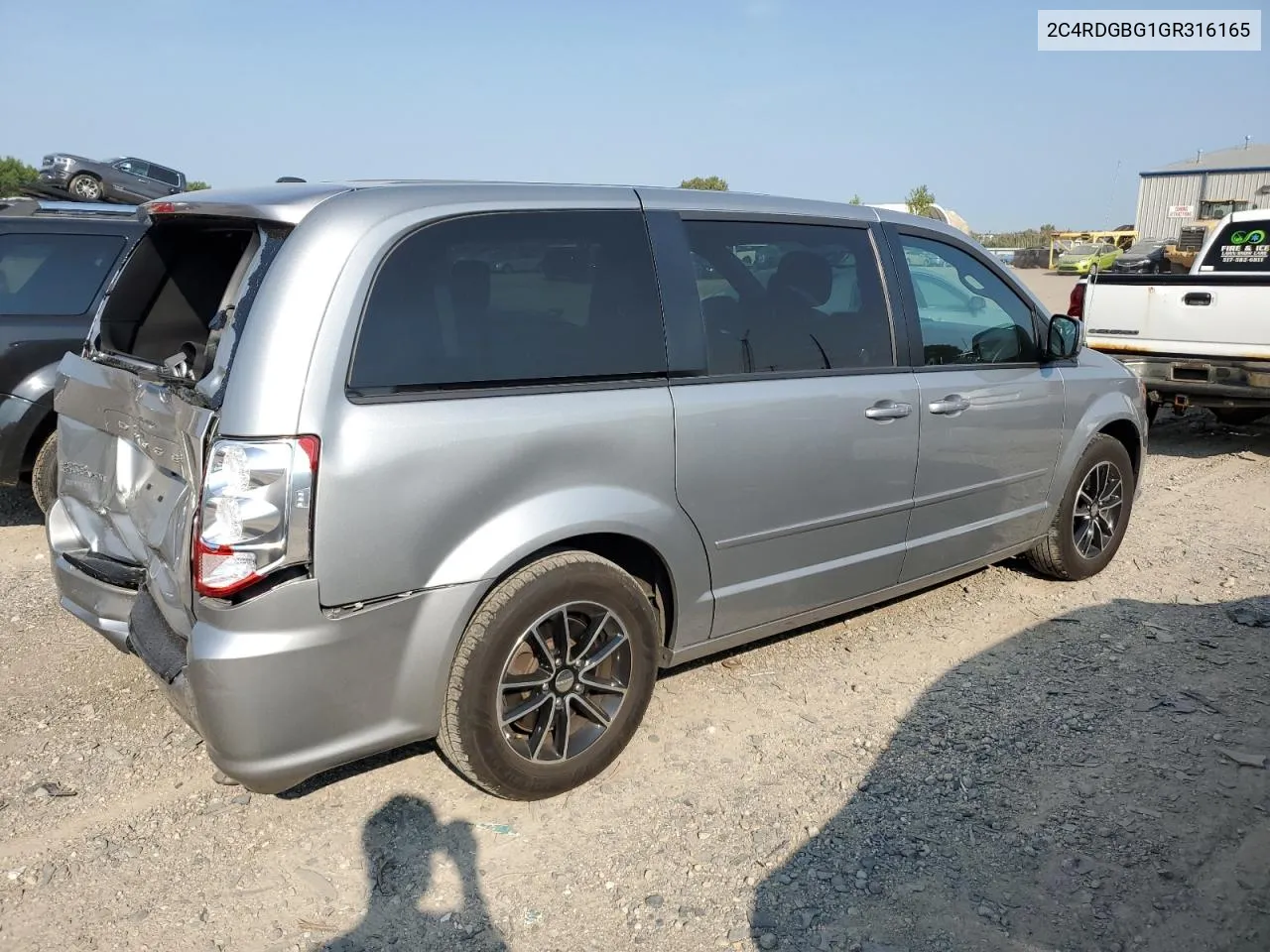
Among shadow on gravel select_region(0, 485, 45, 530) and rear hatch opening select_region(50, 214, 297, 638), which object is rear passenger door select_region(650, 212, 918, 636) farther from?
shadow on gravel select_region(0, 485, 45, 530)

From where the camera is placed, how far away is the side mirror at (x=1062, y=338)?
469 cm

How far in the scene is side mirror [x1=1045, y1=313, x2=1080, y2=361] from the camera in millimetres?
4688

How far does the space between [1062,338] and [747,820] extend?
9.35ft

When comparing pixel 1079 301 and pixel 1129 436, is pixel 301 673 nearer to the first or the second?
pixel 1129 436

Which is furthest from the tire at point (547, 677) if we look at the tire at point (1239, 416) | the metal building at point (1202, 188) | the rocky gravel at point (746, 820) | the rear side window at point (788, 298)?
the metal building at point (1202, 188)

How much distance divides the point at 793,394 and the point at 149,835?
2.54 meters

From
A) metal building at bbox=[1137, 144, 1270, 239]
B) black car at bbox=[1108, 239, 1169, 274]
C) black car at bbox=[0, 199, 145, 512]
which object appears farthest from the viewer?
metal building at bbox=[1137, 144, 1270, 239]

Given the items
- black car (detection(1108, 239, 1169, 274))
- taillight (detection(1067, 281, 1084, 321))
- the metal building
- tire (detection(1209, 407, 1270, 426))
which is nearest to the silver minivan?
taillight (detection(1067, 281, 1084, 321))

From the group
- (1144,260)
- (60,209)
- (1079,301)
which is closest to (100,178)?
(60,209)

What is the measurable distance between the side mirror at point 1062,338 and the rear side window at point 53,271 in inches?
209

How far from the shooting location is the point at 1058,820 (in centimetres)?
315

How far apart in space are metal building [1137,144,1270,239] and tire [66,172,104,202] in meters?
47.0

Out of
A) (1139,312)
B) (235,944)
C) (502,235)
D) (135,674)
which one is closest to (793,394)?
(502,235)

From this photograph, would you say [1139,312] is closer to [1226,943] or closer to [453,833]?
[1226,943]
